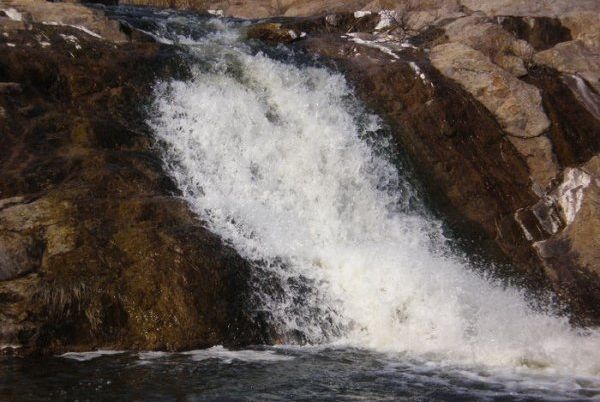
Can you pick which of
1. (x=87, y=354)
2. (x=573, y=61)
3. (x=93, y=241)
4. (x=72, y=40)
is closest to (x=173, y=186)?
(x=93, y=241)

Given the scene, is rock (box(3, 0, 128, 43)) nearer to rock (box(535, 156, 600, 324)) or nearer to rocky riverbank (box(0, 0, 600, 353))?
rocky riverbank (box(0, 0, 600, 353))

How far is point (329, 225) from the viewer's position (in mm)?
11055

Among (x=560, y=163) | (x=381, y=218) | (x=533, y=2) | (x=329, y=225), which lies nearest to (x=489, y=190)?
(x=560, y=163)

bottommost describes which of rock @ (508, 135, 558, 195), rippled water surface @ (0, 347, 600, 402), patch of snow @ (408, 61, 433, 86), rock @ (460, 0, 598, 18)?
rippled water surface @ (0, 347, 600, 402)

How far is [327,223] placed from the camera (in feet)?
36.4

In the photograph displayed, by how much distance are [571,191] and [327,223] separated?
5797 mm

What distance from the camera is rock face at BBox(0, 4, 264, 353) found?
816 centimetres

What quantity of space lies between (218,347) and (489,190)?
731 centimetres

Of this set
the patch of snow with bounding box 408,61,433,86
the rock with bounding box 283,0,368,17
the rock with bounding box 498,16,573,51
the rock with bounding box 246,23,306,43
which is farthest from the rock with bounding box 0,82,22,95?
the rock with bounding box 498,16,573,51

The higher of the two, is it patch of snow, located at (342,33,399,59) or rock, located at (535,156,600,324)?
patch of snow, located at (342,33,399,59)

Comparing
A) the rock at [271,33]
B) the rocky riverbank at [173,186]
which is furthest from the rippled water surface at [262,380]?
the rock at [271,33]

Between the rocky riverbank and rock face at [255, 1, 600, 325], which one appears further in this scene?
rock face at [255, 1, 600, 325]

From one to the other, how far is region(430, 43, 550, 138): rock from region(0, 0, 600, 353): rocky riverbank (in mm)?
30

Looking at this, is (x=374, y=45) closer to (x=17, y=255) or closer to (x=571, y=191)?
(x=571, y=191)
